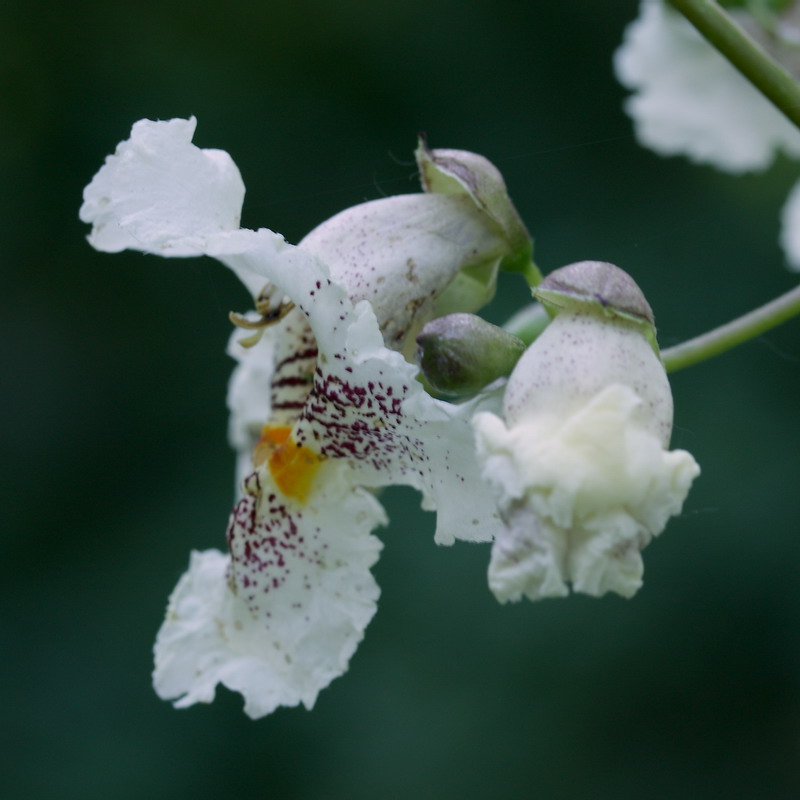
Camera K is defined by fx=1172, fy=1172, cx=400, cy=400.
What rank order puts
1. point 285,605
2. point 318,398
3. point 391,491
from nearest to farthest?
point 318,398
point 285,605
point 391,491

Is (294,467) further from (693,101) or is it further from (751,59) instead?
(693,101)

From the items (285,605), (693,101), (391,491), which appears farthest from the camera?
(391,491)


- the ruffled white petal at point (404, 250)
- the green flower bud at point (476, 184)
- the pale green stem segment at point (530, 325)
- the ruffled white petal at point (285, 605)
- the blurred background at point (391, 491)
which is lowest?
the blurred background at point (391, 491)

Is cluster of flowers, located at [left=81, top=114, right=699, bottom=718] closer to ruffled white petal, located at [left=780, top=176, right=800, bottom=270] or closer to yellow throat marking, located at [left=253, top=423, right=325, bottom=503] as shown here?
yellow throat marking, located at [left=253, top=423, right=325, bottom=503]

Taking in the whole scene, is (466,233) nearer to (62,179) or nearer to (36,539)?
(36,539)

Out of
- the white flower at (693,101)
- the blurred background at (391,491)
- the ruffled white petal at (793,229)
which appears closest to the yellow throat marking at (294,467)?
the ruffled white petal at (793,229)

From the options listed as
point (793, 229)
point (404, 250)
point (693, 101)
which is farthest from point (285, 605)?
point (693, 101)

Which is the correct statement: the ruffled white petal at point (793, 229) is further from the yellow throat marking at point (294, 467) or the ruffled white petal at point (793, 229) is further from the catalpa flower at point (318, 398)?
the yellow throat marking at point (294, 467)
